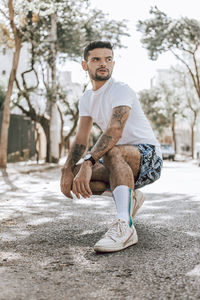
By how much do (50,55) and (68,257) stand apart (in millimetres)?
18494

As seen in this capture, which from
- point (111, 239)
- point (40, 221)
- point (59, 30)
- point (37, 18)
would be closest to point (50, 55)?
point (59, 30)

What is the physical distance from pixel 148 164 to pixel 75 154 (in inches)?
25.7

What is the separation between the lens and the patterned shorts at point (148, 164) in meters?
3.64

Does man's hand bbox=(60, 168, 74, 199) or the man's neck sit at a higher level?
the man's neck

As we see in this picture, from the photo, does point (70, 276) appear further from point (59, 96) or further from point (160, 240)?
point (59, 96)

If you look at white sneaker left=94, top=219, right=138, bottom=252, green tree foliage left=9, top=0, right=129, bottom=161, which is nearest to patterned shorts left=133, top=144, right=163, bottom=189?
white sneaker left=94, top=219, right=138, bottom=252

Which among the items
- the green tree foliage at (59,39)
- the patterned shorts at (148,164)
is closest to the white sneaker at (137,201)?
the patterned shorts at (148,164)

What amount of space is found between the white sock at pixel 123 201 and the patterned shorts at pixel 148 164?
1.31 feet

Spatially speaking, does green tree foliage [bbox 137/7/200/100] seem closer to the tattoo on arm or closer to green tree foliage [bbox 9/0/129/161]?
green tree foliage [bbox 9/0/129/161]

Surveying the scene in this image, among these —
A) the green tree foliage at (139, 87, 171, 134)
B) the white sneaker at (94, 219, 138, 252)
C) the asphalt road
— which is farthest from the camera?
the green tree foliage at (139, 87, 171, 134)

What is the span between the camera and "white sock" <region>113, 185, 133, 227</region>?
3.20 meters

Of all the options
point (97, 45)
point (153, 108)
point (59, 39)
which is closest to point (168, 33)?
point (59, 39)

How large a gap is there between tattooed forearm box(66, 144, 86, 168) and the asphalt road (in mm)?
589

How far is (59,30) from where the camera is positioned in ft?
69.2
